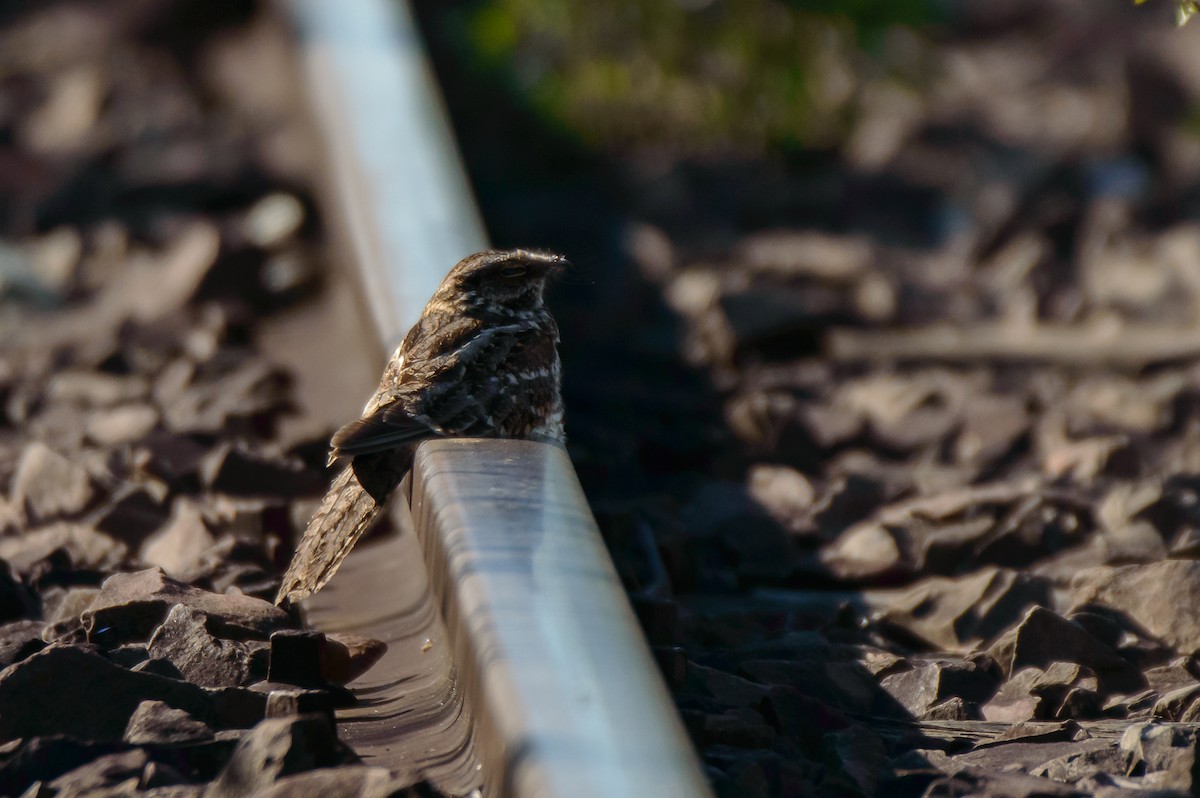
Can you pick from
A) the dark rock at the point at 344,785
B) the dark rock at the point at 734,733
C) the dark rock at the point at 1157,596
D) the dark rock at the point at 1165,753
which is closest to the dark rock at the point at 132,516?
the dark rock at the point at 344,785

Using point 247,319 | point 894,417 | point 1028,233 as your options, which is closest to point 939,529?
point 894,417

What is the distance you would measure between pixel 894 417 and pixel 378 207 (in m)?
1.69

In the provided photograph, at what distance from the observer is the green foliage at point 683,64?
23.4 ft

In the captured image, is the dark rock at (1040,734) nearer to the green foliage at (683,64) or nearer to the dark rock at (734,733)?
the dark rock at (734,733)

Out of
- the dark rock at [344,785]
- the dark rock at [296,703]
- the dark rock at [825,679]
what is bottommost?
the dark rock at [825,679]

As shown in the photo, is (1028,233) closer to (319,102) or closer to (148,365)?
(319,102)

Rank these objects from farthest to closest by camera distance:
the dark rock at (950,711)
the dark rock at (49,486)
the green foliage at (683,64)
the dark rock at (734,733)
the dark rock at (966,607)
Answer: the green foliage at (683,64), the dark rock at (49,486), the dark rock at (966,607), the dark rock at (950,711), the dark rock at (734,733)

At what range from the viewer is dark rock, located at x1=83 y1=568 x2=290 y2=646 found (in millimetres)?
2820

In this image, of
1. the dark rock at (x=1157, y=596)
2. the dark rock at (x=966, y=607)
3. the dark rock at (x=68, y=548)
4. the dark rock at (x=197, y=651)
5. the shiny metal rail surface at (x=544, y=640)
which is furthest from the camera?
the dark rock at (x=68, y=548)

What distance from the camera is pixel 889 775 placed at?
98.0 inches

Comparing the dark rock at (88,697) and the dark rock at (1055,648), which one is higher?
the dark rock at (88,697)

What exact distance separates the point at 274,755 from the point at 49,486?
1.72 m

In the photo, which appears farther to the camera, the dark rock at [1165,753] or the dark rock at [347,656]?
the dark rock at [347,656]

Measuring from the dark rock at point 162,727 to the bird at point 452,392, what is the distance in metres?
0.52
